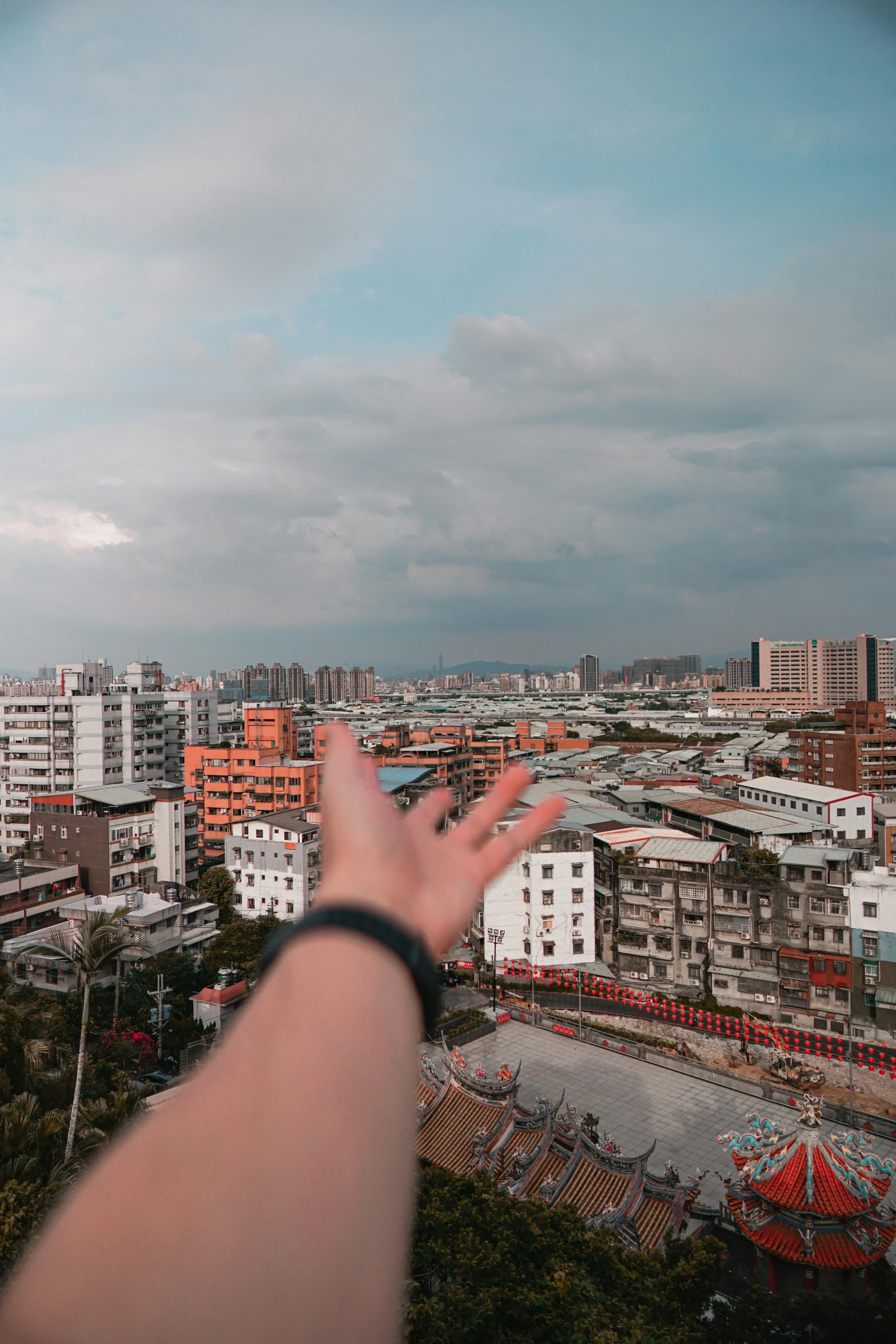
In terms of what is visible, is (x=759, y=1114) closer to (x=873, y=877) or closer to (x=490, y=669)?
(x=873, y=877)

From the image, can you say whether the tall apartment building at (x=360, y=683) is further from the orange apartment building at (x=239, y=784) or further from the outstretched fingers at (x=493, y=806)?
the outstretched fingers at (x=493, y=806)

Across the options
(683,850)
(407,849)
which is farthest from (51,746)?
(407,849)

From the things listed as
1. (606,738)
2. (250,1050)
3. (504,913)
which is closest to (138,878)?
(504,913)

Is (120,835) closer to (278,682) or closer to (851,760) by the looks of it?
(851,760)

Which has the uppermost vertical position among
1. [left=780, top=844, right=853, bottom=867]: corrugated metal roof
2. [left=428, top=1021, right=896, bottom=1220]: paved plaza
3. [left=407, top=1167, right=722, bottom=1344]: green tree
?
[left=780, top=844, right=853, bottom=867]: corrugated metal roof

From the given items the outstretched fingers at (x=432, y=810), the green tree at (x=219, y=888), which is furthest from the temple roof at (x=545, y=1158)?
the green tree at (x=219, y=888)

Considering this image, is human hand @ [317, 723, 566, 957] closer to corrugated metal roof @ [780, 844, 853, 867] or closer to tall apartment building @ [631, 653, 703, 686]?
corrugated metal roof @ [780, 844, 853, 867]

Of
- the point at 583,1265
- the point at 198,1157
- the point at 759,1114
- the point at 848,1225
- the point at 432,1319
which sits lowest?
the point at 759,1114

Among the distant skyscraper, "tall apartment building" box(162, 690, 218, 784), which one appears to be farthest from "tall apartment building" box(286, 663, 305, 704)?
"tall apartment building" box(162, 690, 218, 784)
